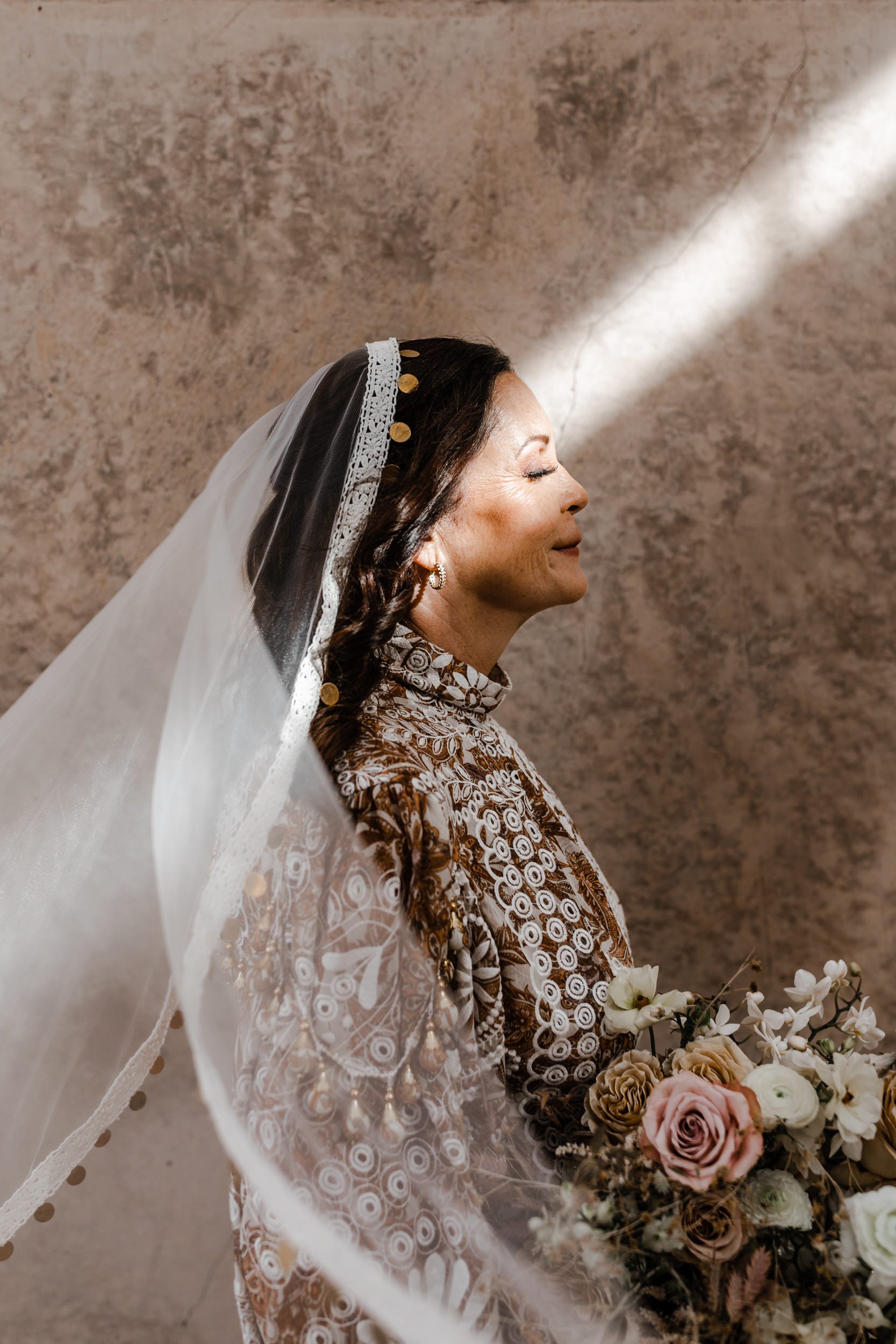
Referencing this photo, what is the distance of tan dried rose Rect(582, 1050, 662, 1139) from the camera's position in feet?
3.35

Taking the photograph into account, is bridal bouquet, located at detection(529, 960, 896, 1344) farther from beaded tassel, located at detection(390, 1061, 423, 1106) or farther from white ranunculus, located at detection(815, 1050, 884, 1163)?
beaded tassel, located at detection(390, 1061, 423, 1106)

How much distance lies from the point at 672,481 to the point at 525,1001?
54.0 inches

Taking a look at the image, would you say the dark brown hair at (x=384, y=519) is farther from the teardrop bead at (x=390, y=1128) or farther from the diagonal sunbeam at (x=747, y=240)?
the diagonal sunbeam at (x=747, y=240)

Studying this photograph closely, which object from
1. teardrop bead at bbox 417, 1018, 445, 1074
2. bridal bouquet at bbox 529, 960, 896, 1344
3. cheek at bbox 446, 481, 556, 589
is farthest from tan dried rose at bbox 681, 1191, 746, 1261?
cheek at bbox 446, 481, 556, 589

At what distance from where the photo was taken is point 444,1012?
38.3 inches

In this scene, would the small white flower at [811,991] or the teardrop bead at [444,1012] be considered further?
the small white flower at [811,991]

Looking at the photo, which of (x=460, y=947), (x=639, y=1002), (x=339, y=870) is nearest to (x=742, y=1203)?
(x=639, y=1002)

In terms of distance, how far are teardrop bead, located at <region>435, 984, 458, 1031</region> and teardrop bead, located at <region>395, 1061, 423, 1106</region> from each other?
0.05 meters

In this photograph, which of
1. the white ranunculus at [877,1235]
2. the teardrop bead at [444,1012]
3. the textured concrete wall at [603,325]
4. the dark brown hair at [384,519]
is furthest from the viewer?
the textured concrete wall at [603,325]

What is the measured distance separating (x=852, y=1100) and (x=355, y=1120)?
50 cm

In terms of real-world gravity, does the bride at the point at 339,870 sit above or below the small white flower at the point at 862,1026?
above

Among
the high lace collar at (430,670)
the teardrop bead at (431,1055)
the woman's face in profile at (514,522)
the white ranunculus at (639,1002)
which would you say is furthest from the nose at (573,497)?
the teardrop bead at (431,1055)

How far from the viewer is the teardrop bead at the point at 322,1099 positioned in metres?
0.91

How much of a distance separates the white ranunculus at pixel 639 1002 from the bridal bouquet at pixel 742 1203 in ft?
0.19
